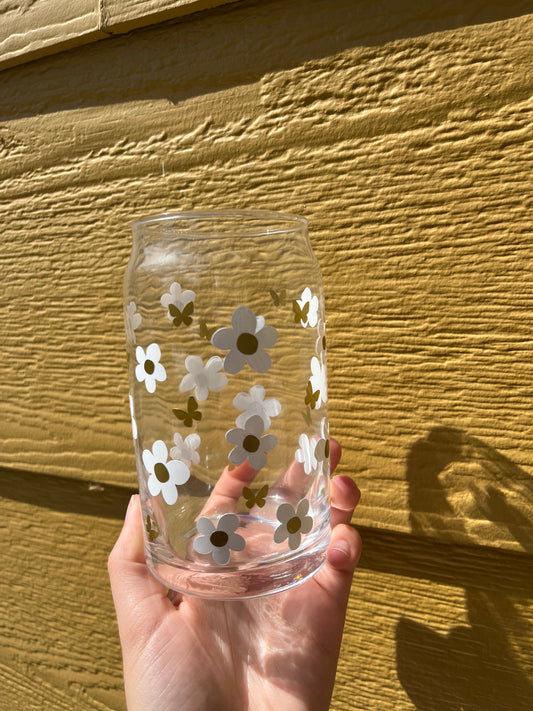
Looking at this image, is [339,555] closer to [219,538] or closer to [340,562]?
[340,562]

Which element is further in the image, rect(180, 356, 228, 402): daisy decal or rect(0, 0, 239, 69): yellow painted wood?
rect(0, 0, 239, 69): yellow painted wood

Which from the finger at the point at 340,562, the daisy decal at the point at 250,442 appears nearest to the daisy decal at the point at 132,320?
the daisy decal at the point at 250,442

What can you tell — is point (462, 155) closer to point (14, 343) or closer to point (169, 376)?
point (169, 376)

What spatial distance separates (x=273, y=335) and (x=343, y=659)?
0.36m

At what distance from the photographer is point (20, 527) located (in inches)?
29.1

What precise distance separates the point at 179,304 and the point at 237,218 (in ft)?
0.24

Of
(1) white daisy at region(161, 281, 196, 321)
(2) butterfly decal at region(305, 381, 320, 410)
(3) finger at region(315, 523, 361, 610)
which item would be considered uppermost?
(1) white daisy at region(161, 281, 196, 321)

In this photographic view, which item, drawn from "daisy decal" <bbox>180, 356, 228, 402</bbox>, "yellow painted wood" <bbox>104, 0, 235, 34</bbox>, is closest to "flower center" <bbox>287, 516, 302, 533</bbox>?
"daisy decal" <bbox>180, 356, 228, 402</bbox>

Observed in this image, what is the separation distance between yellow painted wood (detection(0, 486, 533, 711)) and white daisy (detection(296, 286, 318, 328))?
22 centimetres

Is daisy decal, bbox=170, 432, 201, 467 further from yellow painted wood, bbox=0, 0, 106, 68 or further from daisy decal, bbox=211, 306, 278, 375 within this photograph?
yellow painted wood, bbox=0, 0, 106, 68

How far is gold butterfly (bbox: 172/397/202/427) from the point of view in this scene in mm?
390

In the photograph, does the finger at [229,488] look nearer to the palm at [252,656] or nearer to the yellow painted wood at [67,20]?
the palm at [252,656]

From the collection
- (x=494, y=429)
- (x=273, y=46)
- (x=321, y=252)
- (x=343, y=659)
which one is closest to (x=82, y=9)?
(x=273, y=46)

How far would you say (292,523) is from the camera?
39cm
